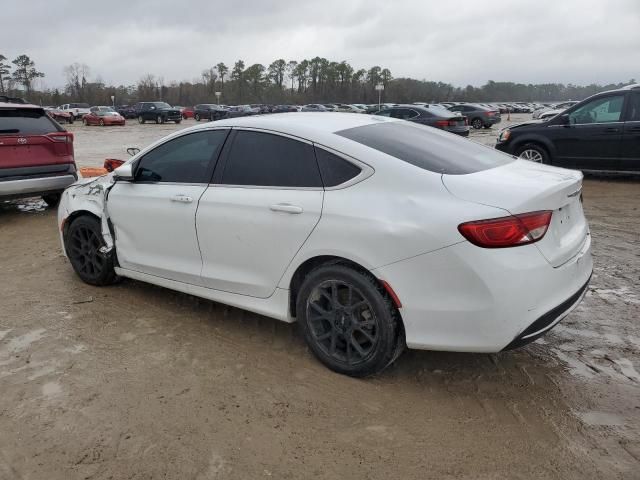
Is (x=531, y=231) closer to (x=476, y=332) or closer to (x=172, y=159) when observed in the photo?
(x=476, y=332)

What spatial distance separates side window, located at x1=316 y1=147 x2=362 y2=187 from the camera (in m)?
3.15

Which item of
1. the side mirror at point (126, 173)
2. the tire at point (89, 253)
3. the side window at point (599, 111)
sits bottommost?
the tire at point (89, 253)

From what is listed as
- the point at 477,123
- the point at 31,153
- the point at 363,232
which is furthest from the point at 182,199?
the point at 477,123

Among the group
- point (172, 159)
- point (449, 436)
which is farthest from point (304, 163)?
point (449, 436)

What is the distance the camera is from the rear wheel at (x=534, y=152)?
10.0m

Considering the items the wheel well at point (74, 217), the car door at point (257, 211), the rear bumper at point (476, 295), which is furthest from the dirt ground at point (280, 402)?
the wheel well at point (74, 217)

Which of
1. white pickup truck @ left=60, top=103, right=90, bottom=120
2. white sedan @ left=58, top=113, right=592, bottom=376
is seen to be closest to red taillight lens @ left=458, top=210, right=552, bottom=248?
white sedan @ left=58, top=113, right=592, bottom=376

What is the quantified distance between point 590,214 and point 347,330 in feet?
18.4

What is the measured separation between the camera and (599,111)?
9.48 meters

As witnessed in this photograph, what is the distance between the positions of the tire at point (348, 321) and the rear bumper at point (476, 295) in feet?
0.36

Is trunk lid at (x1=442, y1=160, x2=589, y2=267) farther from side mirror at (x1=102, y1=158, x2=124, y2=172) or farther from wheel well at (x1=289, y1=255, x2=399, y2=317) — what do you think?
side mirror at (x1=102, y1=158, x2=124, y2=172)

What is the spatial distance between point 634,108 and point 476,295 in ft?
27.1

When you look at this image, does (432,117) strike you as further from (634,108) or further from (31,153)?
(31,153)

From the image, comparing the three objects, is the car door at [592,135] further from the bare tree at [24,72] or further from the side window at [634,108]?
the bare tree at [24,72]
